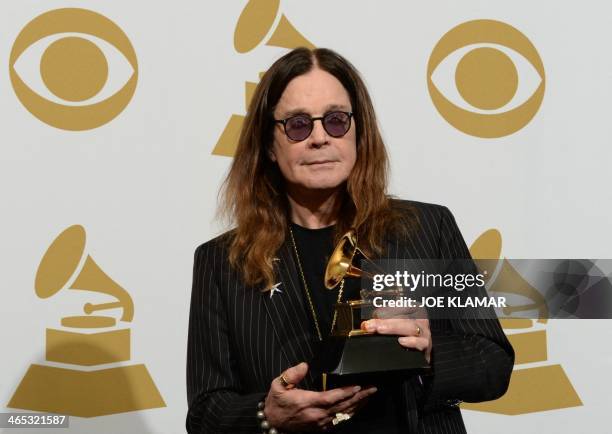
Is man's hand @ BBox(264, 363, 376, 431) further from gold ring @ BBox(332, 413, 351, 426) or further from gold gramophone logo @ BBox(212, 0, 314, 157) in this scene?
gold gramophone logo @ BBox(212, 0, 314, 157)

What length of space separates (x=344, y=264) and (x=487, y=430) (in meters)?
1.56

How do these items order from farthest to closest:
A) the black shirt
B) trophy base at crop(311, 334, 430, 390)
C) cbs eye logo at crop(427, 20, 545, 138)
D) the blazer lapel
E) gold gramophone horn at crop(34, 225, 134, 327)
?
cbs eye logo at crop(427, 20, 545, 138)
gold gramophone horn at crop(34, 225, 134, 327)
the blazer lapel
the black shirt
trophy base at crop(311, 334, 430, 390)

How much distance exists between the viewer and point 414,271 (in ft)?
6.56

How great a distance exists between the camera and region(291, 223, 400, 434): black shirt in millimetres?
1812

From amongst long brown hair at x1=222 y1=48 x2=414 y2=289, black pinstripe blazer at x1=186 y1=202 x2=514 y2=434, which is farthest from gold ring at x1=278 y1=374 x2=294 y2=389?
long brown hair at x1=222 y1=48 x2=414 y2=289

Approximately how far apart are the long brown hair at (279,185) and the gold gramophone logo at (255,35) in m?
0.73

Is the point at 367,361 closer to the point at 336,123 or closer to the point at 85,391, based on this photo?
the point at 336,123

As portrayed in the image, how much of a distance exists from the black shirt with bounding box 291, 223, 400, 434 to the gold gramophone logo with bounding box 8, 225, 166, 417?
3.66 ft

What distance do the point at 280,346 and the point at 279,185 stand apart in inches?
20.3

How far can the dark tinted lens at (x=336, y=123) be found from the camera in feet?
6.71

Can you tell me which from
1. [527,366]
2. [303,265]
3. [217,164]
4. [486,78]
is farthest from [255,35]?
[527,366]

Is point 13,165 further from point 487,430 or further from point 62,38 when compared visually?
point 487,430

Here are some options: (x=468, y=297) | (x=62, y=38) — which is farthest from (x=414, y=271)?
(x=62, y=38)

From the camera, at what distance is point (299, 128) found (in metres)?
2.06
